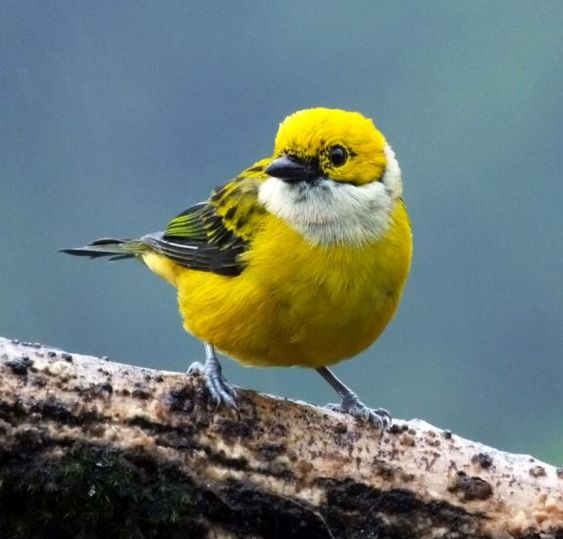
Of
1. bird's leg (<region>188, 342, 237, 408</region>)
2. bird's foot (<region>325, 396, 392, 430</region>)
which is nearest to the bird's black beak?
bird's leg (<region>188, 342, 237, 408</region>)

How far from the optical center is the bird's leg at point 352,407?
4066mm

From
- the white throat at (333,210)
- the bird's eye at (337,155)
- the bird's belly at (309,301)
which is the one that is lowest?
the bird's belly at (309,301)

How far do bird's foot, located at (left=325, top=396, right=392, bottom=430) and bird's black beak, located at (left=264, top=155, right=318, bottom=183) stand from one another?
1003 mm

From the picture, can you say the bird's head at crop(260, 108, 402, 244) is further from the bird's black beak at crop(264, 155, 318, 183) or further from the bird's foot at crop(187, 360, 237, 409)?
the bird's foot at crop(187, 360, 237, 409)

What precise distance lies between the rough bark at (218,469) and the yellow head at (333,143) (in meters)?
1.02

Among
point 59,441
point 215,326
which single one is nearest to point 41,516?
point 59,441

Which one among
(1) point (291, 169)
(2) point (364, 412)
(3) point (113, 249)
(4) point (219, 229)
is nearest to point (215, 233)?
(4) point (219, 229)

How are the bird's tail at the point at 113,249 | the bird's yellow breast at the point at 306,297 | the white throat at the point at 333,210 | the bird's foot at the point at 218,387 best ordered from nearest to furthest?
the bird's foot at the point at 218,387 → the bird's yellow breast at the point at 306,297 → the white throat at the point at 333,210 → the bird's tail at the point at 113,249

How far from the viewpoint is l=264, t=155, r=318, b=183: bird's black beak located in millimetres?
4027

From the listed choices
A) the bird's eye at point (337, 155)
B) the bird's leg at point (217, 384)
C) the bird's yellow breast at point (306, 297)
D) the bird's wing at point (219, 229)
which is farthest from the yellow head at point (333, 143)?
the bird's leg at point (217, 384)

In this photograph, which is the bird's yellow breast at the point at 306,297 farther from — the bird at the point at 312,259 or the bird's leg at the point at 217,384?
the bird's leg at the point at 217,384

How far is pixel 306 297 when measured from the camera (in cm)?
400

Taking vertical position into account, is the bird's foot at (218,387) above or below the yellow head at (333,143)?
below

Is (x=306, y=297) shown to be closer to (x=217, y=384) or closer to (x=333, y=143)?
(x=217, y=384)
